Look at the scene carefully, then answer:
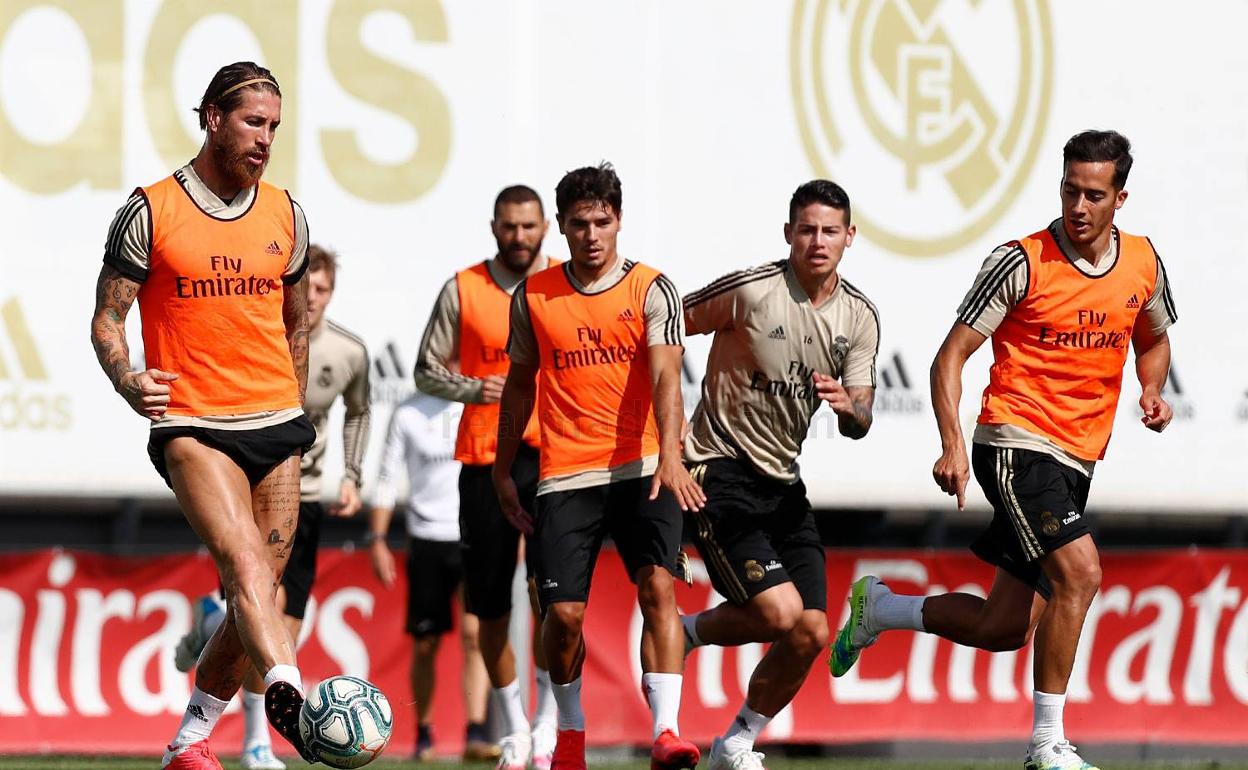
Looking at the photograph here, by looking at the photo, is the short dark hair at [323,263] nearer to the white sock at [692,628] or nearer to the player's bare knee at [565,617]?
the white sock at [692,628]

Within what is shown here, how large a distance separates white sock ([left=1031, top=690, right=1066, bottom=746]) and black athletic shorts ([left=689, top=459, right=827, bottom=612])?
1.12 meters

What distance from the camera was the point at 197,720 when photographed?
775cm

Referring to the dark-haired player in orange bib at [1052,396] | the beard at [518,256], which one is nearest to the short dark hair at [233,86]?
the dark-haired player in orange bib at [1052,396]

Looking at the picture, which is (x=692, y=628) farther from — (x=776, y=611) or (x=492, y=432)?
(x=492, y=432)

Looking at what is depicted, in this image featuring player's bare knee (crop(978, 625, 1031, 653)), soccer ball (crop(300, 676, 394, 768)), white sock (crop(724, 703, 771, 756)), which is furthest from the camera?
white sock (crop(724, 703, 771, 756))

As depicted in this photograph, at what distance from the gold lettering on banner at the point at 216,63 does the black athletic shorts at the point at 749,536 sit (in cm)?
425

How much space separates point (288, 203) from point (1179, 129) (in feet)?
26.1

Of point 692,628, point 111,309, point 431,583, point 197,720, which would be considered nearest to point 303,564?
point 431,583

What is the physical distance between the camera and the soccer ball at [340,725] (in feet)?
21.9

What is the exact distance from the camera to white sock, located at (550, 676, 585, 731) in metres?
8.73

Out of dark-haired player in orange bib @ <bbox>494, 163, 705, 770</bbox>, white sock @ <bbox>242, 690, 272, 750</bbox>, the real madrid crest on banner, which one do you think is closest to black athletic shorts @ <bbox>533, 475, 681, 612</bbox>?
dark-haired player in orange bib @ <bbox>494, 163, 705, 770</bbox>

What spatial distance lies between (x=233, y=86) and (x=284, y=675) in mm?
2011

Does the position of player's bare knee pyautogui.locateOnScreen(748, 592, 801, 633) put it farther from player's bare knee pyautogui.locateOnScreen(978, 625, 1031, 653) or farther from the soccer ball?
the soccer ball

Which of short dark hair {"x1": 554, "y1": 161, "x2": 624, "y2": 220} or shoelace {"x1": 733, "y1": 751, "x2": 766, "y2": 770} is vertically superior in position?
short dark hair {"x1": 554, "y1": 161, "x2": 624, "y2": 220}
